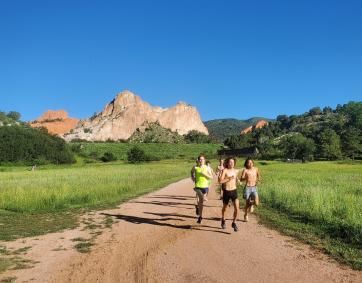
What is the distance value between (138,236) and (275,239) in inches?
137

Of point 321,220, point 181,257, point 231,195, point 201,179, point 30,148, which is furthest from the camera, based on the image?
point 30,148

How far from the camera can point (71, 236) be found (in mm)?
11844

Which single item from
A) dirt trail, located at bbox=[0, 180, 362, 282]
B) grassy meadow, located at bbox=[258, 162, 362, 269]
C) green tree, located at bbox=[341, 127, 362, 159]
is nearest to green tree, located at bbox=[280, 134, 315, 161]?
green tree, located at bbox=[341, 127, 362, 159]

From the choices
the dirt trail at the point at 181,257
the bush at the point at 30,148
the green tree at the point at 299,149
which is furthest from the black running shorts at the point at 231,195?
the green tree at the point at 299,149

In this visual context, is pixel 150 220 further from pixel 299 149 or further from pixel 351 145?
pixel 351 145

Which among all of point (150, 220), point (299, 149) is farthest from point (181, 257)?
point (299, 149)

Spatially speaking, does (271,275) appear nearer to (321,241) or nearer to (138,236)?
(321,241)

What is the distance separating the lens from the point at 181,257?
927 centimetres

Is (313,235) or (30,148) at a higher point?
(30,148)

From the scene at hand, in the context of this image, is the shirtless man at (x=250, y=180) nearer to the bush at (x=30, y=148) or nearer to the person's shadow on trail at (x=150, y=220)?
the person's shadow on trail at (x=150, y=220)

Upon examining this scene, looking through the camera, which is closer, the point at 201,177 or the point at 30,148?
the point at 201,177

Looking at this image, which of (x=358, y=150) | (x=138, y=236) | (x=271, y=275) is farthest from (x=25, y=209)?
(x=358, y=150)

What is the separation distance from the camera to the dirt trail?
793 centimetres

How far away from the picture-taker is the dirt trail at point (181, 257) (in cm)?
793
